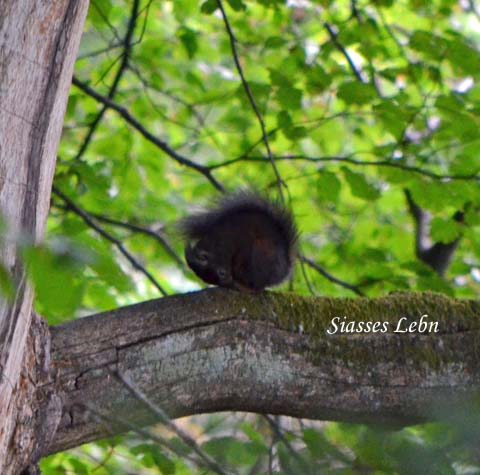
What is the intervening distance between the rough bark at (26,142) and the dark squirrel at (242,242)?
56 cm

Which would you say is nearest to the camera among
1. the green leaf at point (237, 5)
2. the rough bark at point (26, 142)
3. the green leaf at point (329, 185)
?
the rough bark at point (26, 142)

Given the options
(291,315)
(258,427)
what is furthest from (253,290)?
(258,427)

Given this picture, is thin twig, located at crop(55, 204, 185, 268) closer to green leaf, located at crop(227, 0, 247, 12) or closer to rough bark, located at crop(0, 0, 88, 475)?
green leaf, located at crop(227, 0, 247, 12)

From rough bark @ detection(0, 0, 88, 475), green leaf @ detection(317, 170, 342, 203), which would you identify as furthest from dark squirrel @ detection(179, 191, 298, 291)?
green leaf @ detection(317, 170, 342, 203)

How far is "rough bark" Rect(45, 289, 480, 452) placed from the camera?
7.25 feet

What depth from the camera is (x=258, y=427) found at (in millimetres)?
3627

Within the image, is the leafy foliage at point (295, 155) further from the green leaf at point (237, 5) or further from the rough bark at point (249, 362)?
the rough bark at point (249, 362)

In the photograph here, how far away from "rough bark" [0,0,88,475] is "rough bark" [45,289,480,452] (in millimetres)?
116

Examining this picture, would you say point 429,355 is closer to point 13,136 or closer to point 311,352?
point 311,352

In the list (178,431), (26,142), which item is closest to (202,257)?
(26,142)

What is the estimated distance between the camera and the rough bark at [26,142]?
76.5 inches

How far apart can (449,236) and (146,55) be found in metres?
1.85

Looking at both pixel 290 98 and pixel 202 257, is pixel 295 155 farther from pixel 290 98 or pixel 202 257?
pixel 202 257

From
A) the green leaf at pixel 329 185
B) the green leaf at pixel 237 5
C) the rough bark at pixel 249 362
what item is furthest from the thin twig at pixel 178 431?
the green leaf at pixel 237 5
